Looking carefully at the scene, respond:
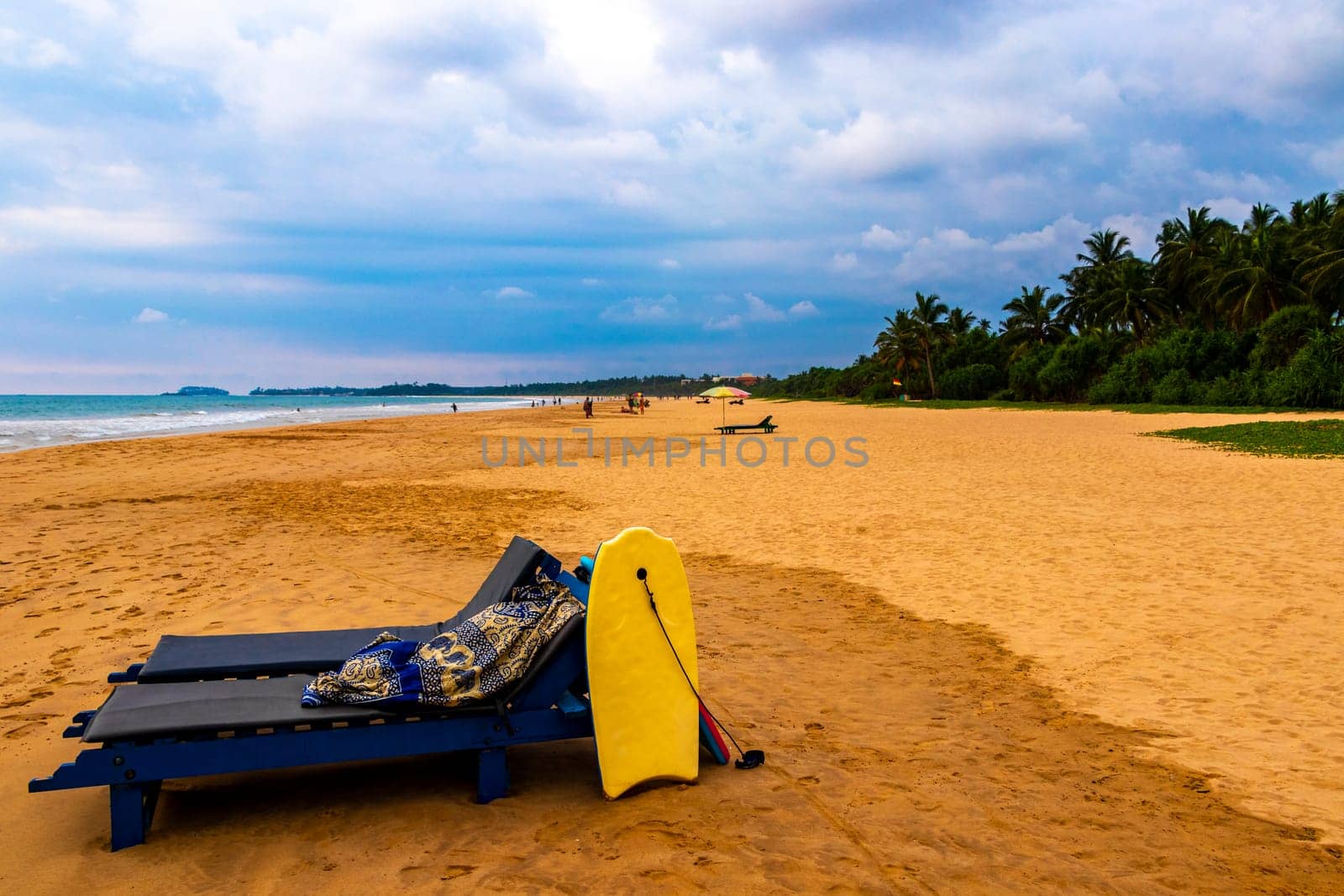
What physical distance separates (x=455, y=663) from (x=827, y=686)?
2609 millimetres

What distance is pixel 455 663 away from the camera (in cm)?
359

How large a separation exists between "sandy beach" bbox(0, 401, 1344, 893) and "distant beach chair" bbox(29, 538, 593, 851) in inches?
11.5

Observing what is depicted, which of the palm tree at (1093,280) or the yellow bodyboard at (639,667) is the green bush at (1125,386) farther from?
the yellow bodyboard at (639,667)

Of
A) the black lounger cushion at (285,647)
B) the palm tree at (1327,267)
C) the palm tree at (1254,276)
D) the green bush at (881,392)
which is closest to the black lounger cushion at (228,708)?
the black lounger cushion at (285,647)

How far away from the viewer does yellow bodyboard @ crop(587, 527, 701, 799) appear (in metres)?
3.61

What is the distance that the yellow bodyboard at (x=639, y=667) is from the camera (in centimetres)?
361

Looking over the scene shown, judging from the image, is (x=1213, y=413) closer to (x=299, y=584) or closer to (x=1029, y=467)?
(x=1029, y=467)

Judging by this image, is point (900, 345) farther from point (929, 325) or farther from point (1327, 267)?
point (1327, 267)

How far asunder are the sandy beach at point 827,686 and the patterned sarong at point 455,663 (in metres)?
0.51

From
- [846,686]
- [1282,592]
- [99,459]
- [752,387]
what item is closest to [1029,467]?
[1282,592]

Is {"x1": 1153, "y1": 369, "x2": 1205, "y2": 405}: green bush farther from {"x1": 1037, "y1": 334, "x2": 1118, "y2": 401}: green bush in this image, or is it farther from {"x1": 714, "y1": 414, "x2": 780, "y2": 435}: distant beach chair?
{"x1": 714, "y1": 414, "x2": 780, "y2": 435}: distant beach chair

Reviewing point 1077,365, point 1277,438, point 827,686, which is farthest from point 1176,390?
point 827,686

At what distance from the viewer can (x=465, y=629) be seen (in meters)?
3.81

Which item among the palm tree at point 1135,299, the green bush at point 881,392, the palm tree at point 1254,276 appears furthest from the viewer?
the green bush at point 881,392
